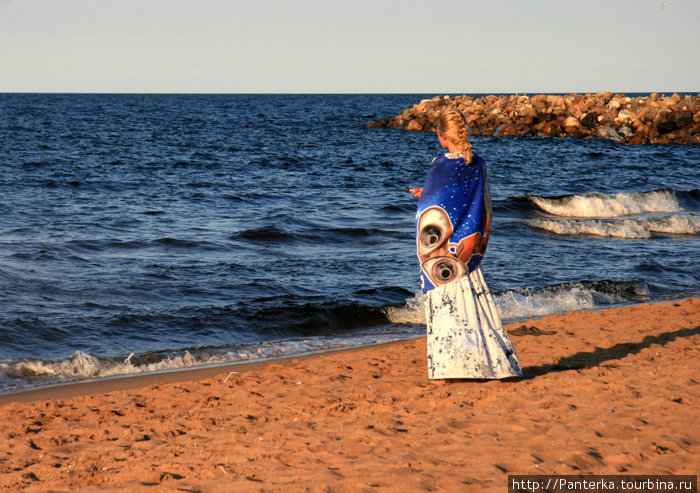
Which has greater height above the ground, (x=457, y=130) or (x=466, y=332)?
(x=457, y=130)

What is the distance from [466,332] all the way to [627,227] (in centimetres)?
1230

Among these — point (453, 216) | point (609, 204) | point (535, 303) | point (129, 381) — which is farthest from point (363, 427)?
point (609, 204)

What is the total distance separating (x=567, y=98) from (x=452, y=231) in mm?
44651

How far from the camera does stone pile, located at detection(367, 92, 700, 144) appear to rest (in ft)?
124

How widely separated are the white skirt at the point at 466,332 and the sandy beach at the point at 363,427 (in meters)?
0.15

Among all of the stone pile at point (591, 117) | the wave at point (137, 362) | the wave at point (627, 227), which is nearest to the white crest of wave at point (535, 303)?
the wave at point (137, 362)

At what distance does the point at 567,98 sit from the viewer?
45.7m

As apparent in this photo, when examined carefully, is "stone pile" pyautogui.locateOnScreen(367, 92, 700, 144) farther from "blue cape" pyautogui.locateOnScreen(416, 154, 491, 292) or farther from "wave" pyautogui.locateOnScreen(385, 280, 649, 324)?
"blue cape" pyautogui.locateOnScreen(416, 154, 491, 292)

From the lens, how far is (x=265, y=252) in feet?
42.1

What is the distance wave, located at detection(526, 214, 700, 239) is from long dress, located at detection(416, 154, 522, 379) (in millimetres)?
11470

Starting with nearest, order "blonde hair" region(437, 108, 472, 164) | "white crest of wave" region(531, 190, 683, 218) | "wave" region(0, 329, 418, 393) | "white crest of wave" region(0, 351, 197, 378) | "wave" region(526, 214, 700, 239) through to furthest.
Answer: "blonde hair" region(437, 108, 472, 164)
"wave" region(0, 329, 418, 393)
"white crest of wave" region(0, 351, 197, 378)
"wave" region(526, 214, 700, 239)
"white crest of wave" region(531, 190, 683, 218)

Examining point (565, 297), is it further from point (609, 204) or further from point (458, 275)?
point (609, 204)

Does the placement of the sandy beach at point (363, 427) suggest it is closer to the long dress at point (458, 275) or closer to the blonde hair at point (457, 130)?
the long dress at point (458, 275)

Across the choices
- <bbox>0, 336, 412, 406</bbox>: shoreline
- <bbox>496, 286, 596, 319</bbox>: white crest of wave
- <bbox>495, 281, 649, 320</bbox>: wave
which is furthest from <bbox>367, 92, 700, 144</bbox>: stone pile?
<bbox>0, 336, 412, 406</bbox>: shoreline
